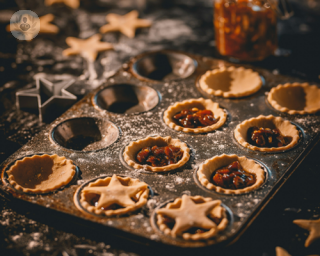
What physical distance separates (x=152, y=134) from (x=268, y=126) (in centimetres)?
83

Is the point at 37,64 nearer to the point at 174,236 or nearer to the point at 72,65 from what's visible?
the point at 72,65

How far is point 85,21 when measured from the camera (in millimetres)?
4156

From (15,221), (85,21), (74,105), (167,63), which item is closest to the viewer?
(15,221)

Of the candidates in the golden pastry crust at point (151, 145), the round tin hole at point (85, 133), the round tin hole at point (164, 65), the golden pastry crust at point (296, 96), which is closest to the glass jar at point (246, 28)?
the round tin hole at point (164, 65)

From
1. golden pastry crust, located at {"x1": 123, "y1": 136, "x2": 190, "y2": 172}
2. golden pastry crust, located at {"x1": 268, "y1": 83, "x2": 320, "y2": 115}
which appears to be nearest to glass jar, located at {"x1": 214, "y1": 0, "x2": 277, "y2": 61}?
golden pastry crust, located at {"x1": 268, "y1": 83, "x2": 320, "y2": 115}

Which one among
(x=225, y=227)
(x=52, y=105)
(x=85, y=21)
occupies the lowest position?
(x=225, y=227)

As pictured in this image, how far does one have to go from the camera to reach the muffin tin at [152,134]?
1733mm

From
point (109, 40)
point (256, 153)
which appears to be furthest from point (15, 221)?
point (109, 40)

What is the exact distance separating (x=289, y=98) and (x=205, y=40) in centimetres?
139

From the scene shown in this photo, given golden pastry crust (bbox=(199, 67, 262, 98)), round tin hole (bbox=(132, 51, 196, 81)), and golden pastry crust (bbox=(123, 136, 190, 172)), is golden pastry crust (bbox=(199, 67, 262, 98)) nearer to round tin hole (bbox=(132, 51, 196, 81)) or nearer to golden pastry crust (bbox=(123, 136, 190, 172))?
round tin hole (bbox=(132, 51, 196, 81))

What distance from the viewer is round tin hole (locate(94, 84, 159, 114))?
8.96 feet

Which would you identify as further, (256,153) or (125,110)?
(125,110)

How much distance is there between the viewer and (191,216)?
169 centimetres

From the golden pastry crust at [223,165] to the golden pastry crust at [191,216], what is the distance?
113mm
